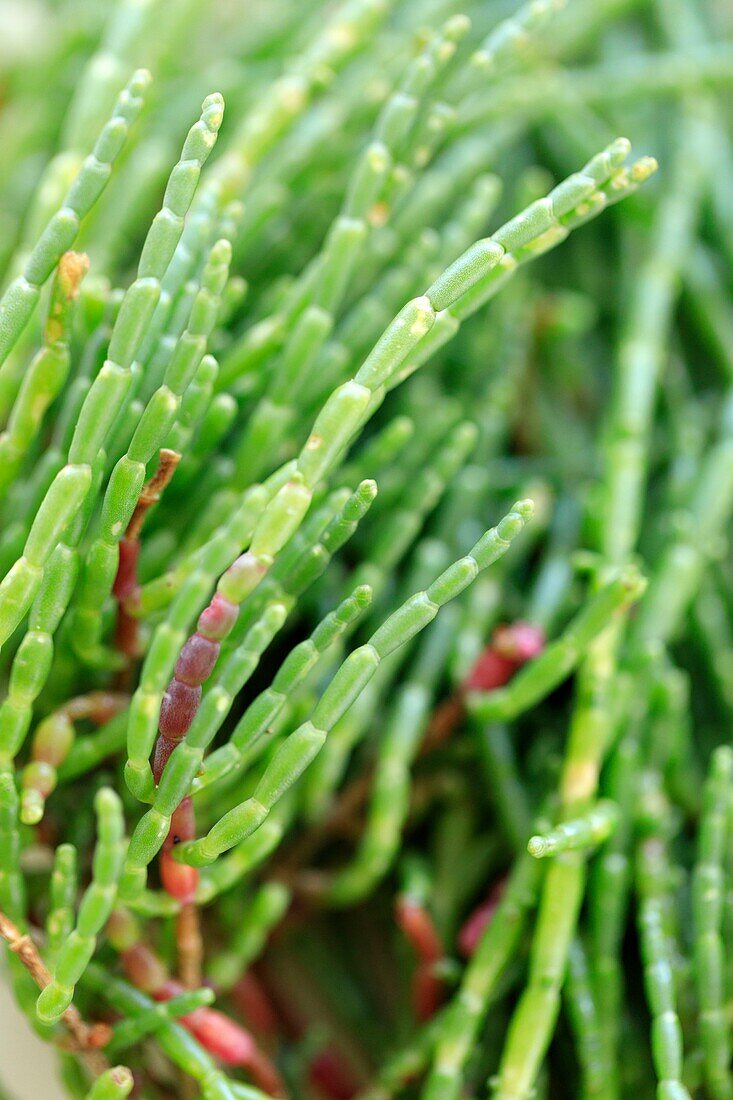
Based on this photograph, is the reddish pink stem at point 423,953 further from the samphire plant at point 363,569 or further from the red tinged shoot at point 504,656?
the red tinged shoot at point 504,656

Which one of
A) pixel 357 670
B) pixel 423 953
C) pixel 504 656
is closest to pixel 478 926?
pixel 423 953

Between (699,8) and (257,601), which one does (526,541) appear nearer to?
(257,601)

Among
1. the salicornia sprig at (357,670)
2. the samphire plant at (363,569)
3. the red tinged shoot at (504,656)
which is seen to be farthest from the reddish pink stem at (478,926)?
the salicornia sprig at (357,670)

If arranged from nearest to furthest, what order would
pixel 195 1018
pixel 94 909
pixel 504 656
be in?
pixel 94 909 → pixel 195 1018 → pixel 504 656

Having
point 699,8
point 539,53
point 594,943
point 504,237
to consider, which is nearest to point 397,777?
point 594,943

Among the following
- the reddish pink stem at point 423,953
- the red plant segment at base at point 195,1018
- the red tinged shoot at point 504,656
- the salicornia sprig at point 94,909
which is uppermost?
the salicornia sprig at point 94,909

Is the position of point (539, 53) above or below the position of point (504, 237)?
above

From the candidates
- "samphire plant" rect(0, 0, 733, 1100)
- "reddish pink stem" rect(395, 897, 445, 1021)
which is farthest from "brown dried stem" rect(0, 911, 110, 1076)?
"reddish pink stem" rect(395, 897, 445, 1021)

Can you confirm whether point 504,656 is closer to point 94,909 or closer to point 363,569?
point 363,569
